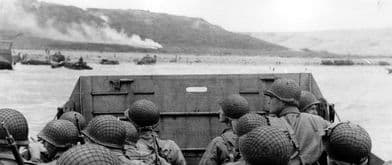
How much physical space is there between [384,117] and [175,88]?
93.4 feet

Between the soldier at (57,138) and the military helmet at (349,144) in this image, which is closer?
the military helmet at (349,144)

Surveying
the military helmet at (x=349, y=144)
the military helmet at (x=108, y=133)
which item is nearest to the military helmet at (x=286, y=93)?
the military helmet at (x=349, y=144)

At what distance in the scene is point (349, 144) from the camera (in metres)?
3.56

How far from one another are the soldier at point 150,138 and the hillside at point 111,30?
61580 mm

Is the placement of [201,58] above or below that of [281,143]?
below

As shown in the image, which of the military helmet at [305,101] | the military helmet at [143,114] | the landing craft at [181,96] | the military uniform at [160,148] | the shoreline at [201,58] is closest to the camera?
the military uniform at [160,148]

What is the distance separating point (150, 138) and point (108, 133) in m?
1.26

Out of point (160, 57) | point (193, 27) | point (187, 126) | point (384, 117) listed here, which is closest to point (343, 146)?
point (187, 126)

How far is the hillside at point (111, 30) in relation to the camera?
69250 millimetres

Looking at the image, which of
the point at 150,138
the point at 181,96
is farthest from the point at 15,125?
the point at 181,96

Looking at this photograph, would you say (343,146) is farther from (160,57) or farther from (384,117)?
(160,57)

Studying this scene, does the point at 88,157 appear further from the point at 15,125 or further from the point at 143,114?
the point at 143,114

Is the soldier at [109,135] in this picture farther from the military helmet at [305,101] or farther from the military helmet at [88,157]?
the military helmet at [305,101]

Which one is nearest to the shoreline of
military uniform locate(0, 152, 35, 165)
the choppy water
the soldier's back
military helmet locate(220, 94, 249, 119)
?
the choppy water
